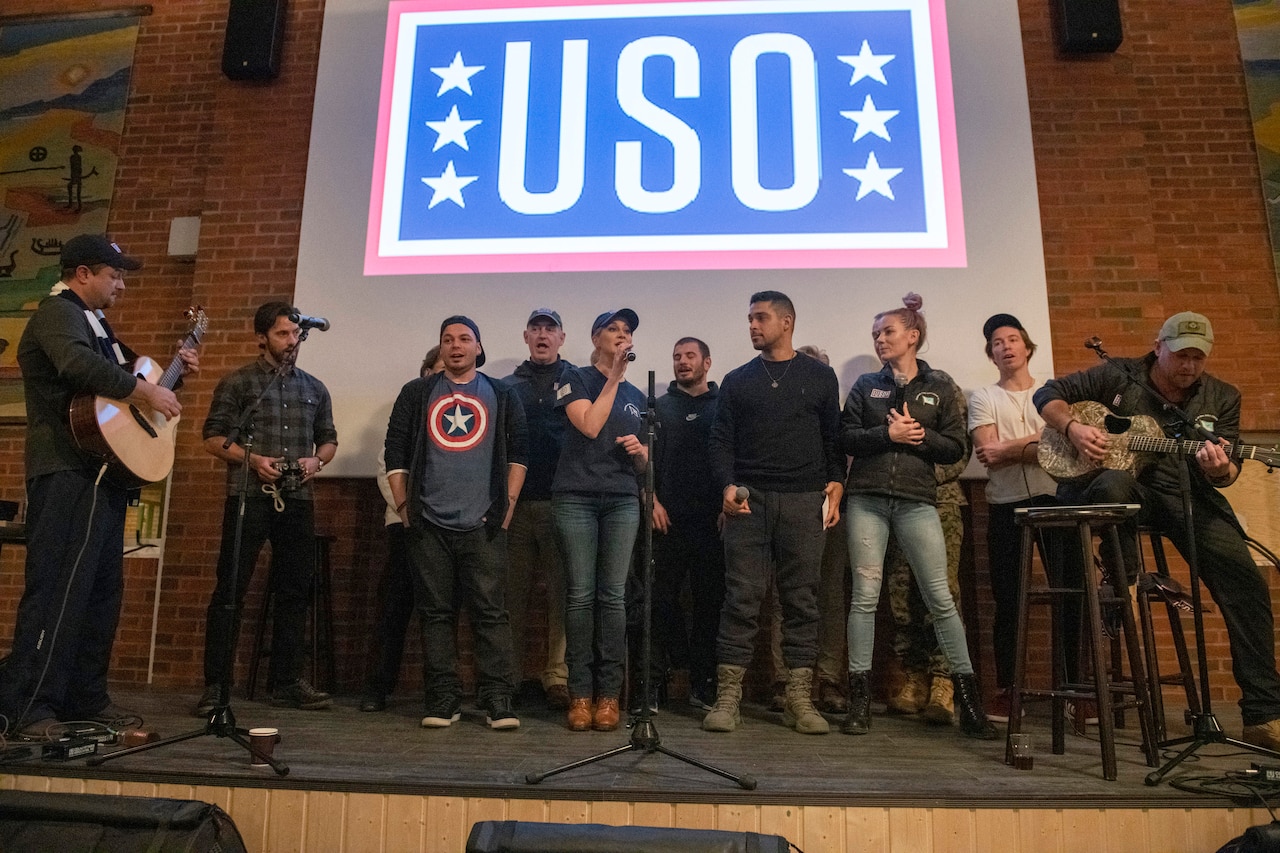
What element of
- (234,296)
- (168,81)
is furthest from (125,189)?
(234,296)

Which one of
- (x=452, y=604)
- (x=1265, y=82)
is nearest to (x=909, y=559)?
(x=452, y=604)

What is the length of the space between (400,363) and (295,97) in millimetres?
1843

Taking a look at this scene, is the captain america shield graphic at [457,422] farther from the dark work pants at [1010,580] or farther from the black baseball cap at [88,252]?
the dark work pants at [1010,580]

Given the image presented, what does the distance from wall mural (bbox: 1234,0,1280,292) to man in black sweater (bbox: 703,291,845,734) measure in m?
2.92

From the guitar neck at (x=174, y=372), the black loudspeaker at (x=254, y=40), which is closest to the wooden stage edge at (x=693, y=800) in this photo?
the guitar neck at (x=174, y=372)

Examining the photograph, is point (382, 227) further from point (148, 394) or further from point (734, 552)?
point (734, 552)

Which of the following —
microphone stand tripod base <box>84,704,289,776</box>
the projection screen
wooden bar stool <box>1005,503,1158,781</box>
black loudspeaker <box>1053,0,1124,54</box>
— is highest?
black loudspeaker <box>1053,0,1124,54</box>

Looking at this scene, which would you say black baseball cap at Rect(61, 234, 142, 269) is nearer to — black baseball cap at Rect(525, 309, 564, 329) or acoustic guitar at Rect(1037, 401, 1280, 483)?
black baseball cap at Rect(525, 309, 564, 329)

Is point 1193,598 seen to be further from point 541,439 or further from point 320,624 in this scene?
point 320,624

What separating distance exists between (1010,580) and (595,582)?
1.71 meters

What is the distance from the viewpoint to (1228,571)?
2.95 metres

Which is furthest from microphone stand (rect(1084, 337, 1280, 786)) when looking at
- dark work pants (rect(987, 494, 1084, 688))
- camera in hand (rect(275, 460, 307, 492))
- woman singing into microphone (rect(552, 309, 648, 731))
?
camera in hand (rect(275, 460, 307, 492))

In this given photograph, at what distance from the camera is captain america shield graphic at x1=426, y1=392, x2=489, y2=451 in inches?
133

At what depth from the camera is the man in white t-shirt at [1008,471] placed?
3527 millimetres
